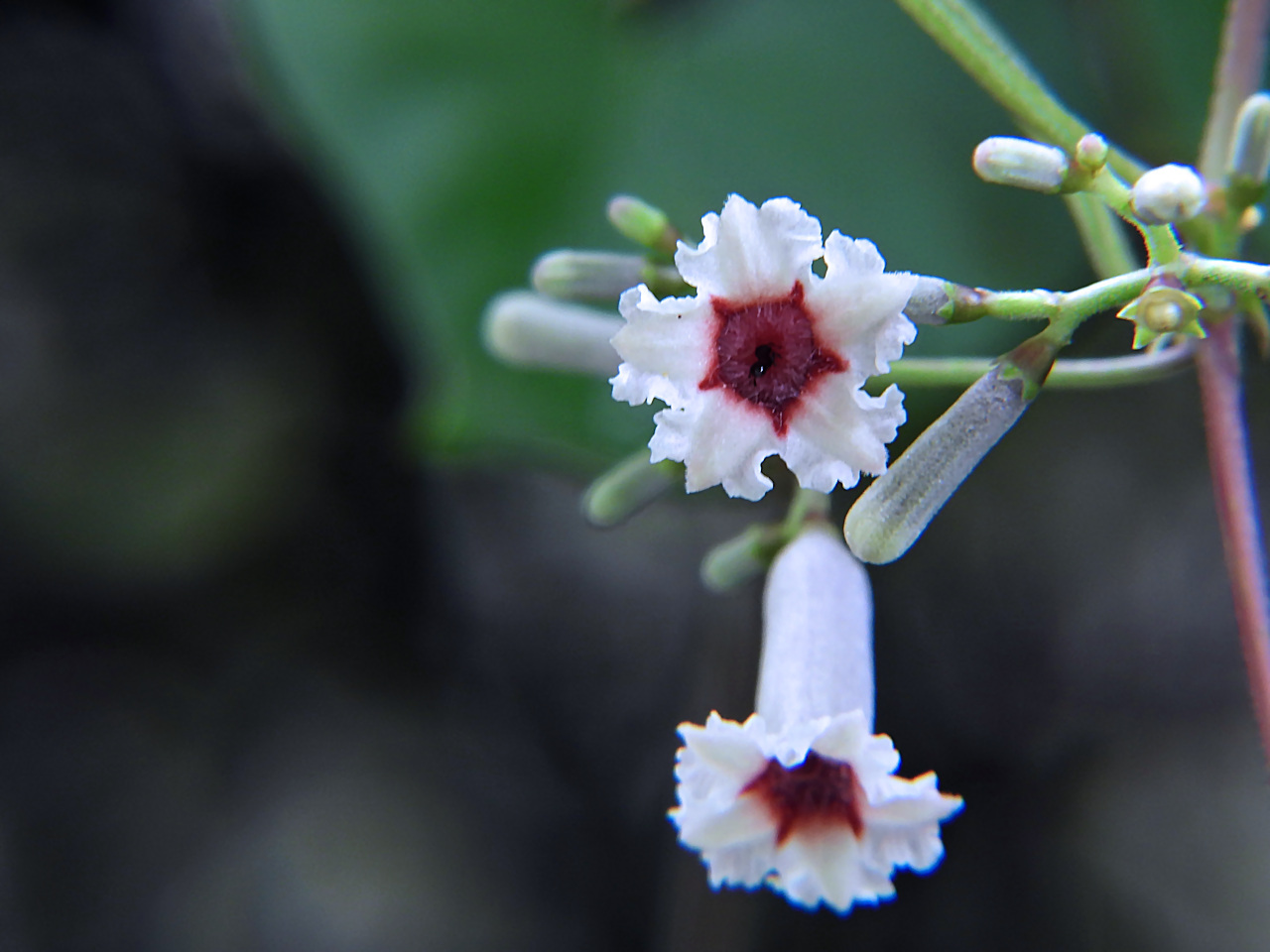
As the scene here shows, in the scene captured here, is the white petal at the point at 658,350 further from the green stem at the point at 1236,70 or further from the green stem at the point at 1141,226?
the green stem at the point at 1236,70

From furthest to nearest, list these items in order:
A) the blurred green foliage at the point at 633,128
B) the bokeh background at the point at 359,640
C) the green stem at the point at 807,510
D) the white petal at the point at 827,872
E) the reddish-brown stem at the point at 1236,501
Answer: the bokeh background at the point at 359,640 < the blurred green foliage at the point at 633,128 < the green stem at the point at 807,510 < the white petal at the point at 827,872 < the reddish-brown stem at the point at 1236,501

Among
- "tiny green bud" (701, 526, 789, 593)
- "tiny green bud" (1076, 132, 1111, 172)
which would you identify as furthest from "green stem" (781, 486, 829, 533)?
"tiny green bud" (1076, 132, 1111, 172)

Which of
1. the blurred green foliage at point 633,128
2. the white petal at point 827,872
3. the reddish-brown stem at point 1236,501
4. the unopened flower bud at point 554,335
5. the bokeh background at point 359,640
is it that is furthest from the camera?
the bokeh background at point 359,640

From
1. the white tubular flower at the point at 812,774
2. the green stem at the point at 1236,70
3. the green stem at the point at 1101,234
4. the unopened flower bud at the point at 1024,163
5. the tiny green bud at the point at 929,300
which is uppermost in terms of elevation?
the green stem at the point at 1236,70

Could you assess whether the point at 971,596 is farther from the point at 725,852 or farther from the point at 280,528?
the point at 725,852

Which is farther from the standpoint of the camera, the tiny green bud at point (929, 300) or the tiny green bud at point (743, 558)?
the tiny green bud at point (743, 558)

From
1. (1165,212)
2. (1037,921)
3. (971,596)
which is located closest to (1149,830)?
(1037,921)

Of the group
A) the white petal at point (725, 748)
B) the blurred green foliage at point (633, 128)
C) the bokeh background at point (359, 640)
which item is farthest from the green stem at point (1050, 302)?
the bokeh background at point (359, 640)

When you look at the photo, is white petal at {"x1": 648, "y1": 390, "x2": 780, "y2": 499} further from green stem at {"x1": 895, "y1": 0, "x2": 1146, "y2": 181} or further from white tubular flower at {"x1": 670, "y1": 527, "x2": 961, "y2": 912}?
green stem at {"x1": 895, "y1": 0, "x2": 1146, "y2": 181}
